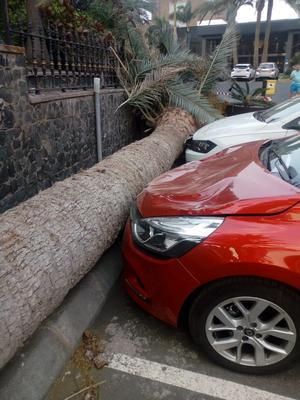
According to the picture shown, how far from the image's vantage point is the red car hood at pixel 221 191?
91.3 inches

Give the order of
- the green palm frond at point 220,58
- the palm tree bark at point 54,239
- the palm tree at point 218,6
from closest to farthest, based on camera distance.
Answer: the palm tree bark at point 54,239
the green palm frond at point 220,58
the palm tree at point 218,6

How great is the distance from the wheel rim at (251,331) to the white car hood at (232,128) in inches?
140

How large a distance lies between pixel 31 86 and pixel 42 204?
2578mm

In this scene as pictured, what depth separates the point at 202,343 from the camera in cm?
244

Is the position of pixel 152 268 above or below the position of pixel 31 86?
below

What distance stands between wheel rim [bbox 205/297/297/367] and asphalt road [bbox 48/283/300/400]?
14 centimetres

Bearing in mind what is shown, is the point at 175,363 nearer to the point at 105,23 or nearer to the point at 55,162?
the point at 55,162

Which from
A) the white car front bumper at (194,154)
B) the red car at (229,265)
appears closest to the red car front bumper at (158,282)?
the red car at (229,265)

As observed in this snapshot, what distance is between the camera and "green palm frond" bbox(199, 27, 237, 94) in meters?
9.10

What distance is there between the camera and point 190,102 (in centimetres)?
802

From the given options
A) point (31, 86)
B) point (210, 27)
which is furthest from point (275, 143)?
point (210, 27)

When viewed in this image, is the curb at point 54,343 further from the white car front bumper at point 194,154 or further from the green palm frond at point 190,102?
the green palm frond at point 190,102

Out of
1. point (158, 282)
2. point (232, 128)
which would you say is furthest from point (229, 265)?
point (232, 128)

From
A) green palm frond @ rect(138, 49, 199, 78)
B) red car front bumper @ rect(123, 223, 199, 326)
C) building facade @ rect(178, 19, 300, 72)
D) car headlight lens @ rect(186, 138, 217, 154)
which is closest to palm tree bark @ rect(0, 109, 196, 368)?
red car front bumper @ rect(123, 223, 199, 326)
